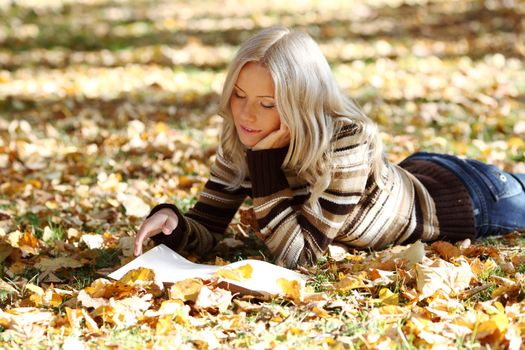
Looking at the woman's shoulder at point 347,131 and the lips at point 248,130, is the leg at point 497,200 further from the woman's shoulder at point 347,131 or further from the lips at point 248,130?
the lips at point 248,130

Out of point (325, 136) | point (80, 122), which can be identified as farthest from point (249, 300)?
point (80, 122)

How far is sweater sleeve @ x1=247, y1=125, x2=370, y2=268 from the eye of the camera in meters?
Result: 3.11

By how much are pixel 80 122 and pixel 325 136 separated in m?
3.43

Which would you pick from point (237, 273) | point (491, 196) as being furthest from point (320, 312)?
point (491, 196)

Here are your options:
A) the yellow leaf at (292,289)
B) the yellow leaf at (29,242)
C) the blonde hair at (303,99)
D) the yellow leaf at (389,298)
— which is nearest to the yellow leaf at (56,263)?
the yellow leaf at (29,242)

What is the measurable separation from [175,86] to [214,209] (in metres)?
4.11

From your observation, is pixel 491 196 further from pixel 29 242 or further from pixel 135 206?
pixel 29 242

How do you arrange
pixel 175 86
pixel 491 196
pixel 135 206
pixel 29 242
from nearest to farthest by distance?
1. pixel 29 242
2. pixel 491 196
3. pixel 135 206
4. pixel 175 86

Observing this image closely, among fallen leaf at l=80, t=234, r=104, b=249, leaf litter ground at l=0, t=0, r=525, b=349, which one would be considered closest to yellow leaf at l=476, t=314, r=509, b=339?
leaf litter ground at l=0, t=0, r=525, b=349

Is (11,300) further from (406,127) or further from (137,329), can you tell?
(406,127)

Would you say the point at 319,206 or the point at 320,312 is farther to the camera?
the point at 319,206

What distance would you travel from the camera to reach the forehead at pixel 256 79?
9.79 feet

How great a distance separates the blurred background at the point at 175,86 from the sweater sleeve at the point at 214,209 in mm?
512

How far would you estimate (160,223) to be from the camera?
3223 mm
